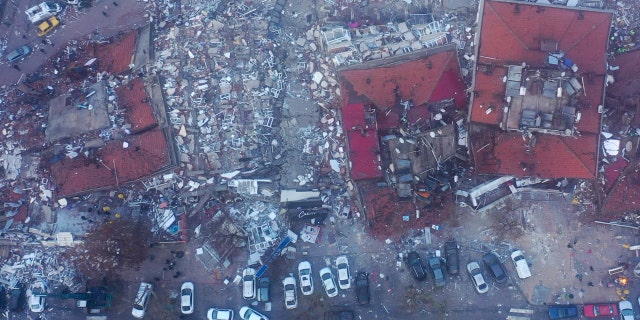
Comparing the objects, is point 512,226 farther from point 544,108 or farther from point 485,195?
point 544,108

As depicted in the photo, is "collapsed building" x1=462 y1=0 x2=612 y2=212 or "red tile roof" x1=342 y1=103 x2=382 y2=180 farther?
"red tile roof" x1=342 y1=103 x2=382 y2=180

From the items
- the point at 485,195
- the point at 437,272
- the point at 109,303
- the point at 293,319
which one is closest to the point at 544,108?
the point at 485,195

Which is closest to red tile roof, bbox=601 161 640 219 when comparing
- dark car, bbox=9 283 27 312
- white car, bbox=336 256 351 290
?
white car, bbox=336 256 351 290

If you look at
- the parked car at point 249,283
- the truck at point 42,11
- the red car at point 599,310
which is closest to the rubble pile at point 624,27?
the red car at point 599,310

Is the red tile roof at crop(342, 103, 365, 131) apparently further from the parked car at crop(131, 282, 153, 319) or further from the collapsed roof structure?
the parked car at crop(131, 282, 153, 319)

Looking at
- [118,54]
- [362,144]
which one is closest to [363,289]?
[362,144]
